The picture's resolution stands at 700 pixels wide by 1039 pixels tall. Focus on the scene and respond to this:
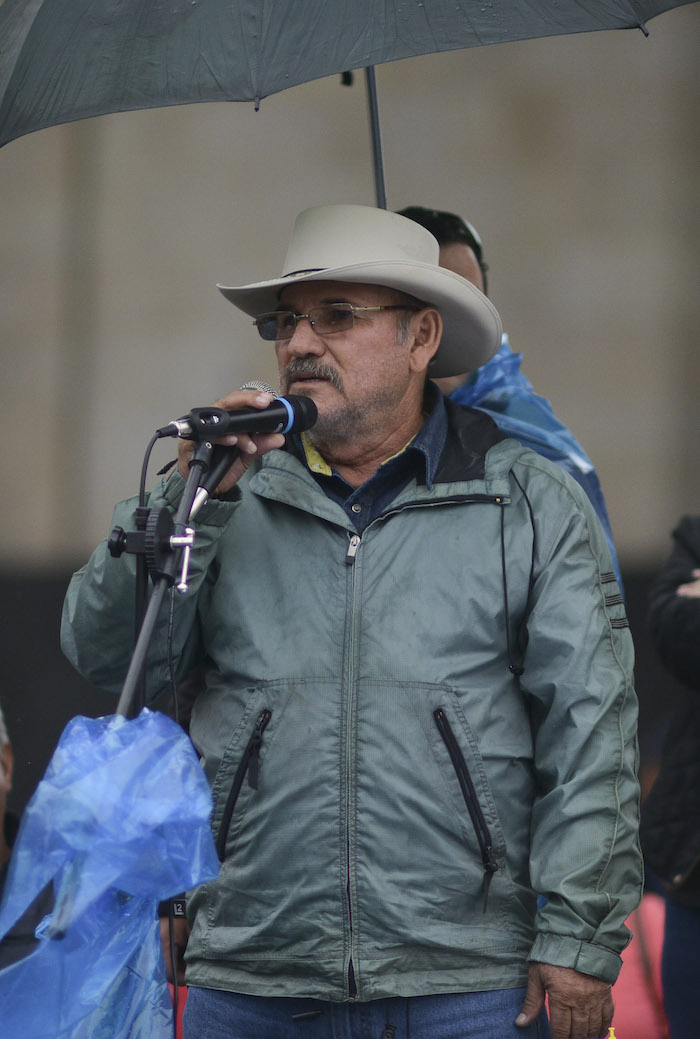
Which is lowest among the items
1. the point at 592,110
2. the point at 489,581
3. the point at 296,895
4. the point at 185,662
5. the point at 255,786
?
the point at 296,895

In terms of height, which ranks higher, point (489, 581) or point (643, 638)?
point (489, 581)

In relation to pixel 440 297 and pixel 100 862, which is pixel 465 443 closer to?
pixel 440 297

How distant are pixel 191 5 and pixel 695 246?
3.86 m

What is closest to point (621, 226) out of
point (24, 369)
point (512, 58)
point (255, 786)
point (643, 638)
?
point (512, 58)

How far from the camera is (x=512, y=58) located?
5746 mm

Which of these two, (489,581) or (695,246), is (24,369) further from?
(489,581)

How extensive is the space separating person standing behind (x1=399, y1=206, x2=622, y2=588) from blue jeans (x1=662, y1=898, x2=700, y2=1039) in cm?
87

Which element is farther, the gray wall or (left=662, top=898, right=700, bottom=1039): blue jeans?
the gray wall

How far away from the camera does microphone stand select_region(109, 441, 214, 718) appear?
1.88 meters

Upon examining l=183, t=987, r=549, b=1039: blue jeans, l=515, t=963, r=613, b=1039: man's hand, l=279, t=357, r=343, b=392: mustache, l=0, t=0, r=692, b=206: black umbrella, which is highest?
l=0, t=0, r=692, b=206: black umbrella

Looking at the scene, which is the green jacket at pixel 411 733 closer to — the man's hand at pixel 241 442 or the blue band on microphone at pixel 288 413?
the man's hand at pixel 241 442

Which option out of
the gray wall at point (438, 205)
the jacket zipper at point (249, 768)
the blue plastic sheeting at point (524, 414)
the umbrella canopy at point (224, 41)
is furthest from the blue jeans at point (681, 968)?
the gray wall at point (438, 205)

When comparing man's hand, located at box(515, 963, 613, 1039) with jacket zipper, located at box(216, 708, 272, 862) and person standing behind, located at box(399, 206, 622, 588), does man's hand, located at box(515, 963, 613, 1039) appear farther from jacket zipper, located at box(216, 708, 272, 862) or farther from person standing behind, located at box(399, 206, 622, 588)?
person standing behind, located at box(399, 206, 622, 588)

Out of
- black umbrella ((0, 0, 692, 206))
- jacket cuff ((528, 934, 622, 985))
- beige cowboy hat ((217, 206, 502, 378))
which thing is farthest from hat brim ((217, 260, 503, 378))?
jacket cuff ((528, 934, 622, 985))
